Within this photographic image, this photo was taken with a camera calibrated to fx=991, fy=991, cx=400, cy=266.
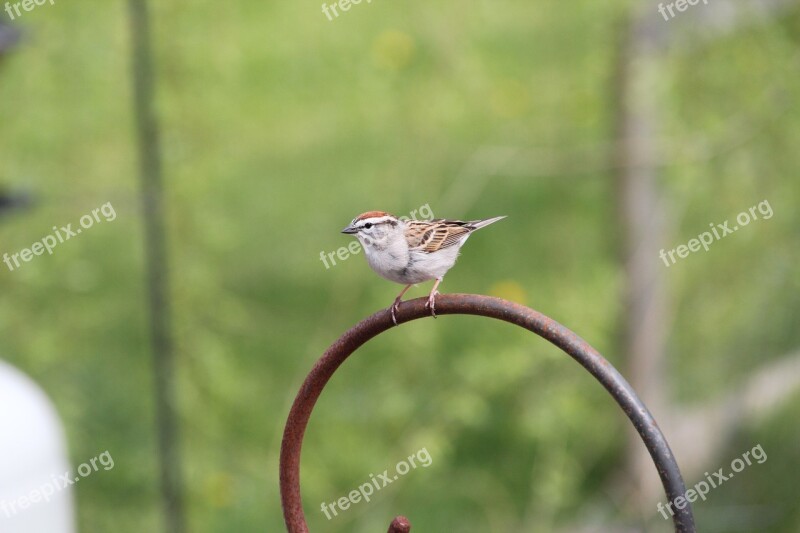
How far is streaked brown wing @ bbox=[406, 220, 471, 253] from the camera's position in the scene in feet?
8.15

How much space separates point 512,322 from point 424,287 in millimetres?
2707

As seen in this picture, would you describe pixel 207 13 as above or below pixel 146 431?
above

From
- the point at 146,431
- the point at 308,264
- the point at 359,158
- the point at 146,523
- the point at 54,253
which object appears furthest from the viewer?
the point at 359,158

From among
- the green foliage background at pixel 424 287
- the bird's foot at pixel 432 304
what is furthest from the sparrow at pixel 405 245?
the green foliage background at pixel 424 287

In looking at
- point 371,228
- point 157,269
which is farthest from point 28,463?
point 157,269

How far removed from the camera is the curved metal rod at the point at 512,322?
→ 5.06ft

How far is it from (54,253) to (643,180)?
2.67m

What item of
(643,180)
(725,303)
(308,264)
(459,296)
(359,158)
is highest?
(359,158)

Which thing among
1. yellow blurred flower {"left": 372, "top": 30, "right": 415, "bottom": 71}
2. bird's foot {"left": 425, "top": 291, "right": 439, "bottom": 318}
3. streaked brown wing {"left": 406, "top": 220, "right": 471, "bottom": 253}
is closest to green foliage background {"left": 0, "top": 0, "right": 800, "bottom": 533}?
yellow blurred flower {"left": 372, "top": 30, "right": 415, "bottom": 71}

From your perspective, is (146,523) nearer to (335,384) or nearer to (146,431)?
(146,431)

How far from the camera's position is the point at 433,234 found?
253 centimetres

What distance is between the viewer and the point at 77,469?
14.4ft

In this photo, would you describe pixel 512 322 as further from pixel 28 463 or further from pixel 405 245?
pixel 28 463

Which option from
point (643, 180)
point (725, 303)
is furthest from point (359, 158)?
point (725, 303)
